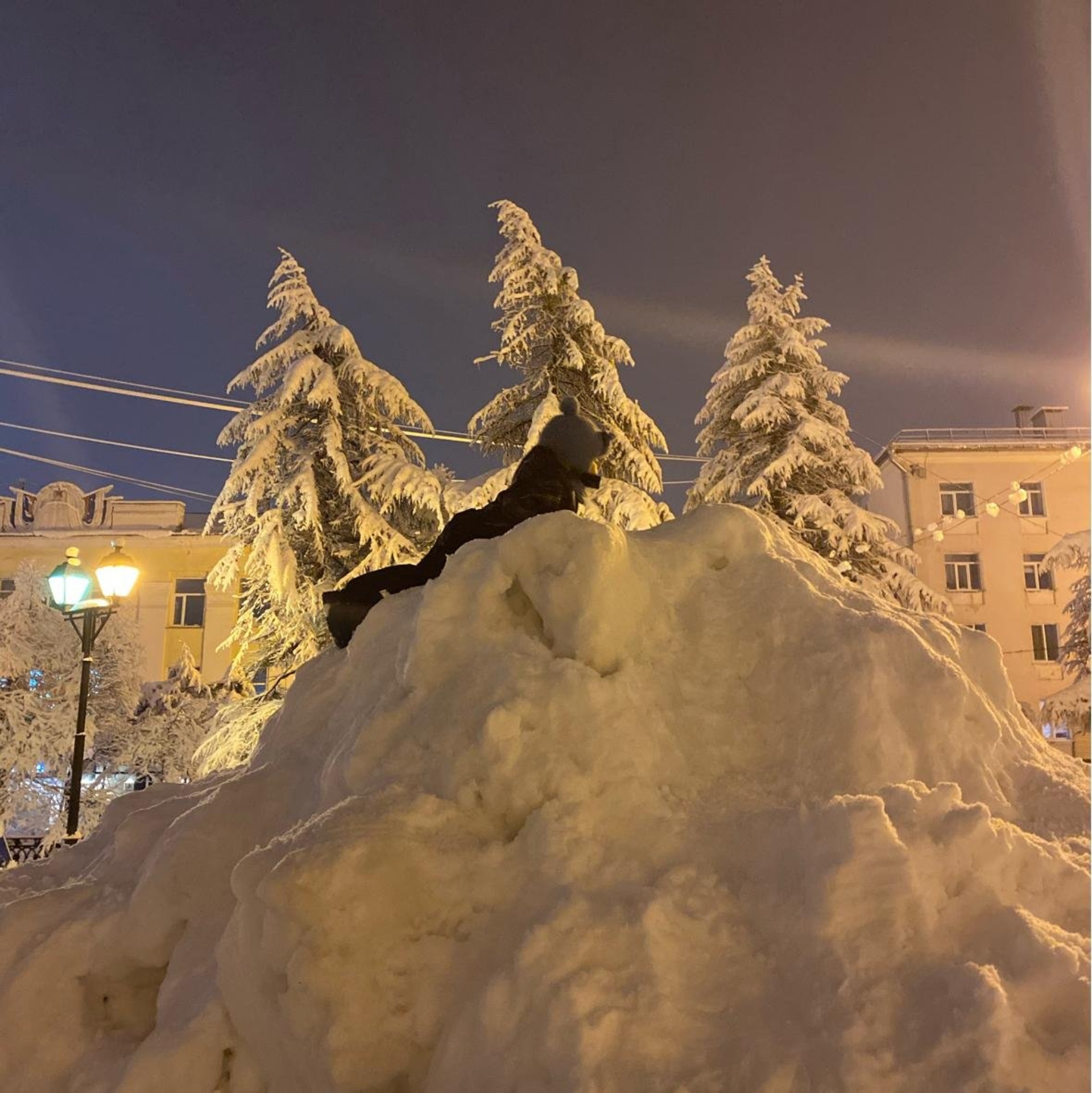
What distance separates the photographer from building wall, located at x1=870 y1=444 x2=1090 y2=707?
3122 centimetres

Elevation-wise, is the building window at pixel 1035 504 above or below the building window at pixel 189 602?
above

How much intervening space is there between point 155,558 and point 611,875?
31.3 metres

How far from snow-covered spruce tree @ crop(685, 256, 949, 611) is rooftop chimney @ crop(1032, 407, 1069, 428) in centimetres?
2096

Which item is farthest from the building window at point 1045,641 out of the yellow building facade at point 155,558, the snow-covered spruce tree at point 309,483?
the yellow building facade at point 155,558

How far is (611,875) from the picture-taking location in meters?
3.08

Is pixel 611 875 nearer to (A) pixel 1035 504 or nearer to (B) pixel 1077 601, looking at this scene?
(B) pixel 1077 601

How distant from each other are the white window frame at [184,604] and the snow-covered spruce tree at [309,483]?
16.6m

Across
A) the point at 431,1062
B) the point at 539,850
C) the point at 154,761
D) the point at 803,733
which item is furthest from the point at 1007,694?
the point at 154,761

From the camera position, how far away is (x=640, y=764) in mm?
3469

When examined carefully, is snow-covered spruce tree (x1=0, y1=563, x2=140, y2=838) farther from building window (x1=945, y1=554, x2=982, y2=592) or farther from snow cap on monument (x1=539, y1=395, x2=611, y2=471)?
building window (x1=945, y1=554, x2=982, y2=592)

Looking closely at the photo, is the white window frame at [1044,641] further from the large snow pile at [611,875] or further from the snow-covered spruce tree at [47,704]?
the large snow pile at [611,875]

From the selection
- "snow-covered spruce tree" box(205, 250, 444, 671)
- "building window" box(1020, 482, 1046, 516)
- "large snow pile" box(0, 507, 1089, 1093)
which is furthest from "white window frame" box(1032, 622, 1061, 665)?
"large snow pile" box(0, 507, 1089, 1093)

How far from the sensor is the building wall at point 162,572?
30641 millimetres

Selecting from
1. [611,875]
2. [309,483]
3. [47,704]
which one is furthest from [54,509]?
[611,875]
